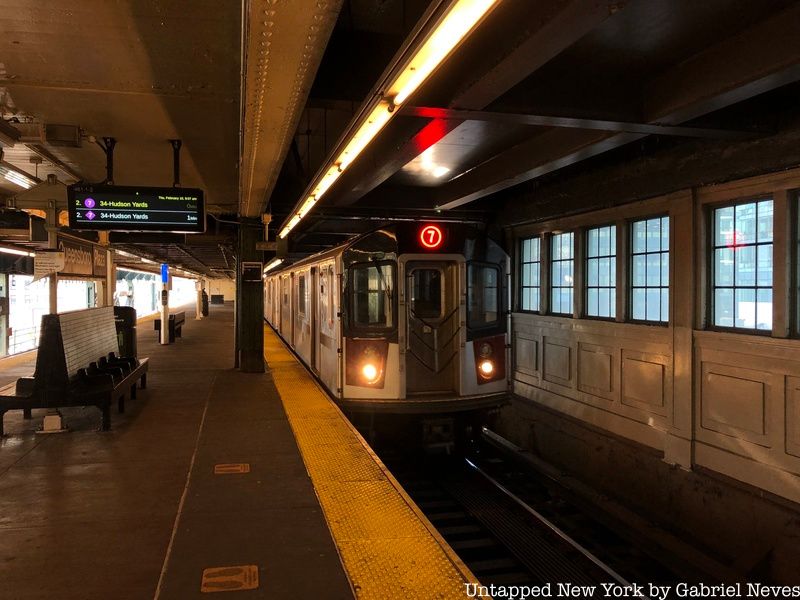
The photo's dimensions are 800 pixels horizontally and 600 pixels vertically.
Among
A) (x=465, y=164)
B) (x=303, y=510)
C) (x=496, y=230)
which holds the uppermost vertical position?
(x=465, y=164)

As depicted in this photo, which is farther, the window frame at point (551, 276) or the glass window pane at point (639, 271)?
the window frame at point (551, 276)

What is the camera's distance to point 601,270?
847cm

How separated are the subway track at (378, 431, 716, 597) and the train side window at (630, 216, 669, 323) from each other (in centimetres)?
252

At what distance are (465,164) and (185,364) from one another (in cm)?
697

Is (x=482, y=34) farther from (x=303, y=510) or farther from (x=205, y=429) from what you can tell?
(x=205, y=429)

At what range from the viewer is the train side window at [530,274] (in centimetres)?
1032

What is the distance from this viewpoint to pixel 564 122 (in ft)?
16.7

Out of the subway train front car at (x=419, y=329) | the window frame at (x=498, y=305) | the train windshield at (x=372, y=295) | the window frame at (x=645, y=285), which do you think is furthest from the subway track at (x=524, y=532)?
the window frame at (x=645, y=285)

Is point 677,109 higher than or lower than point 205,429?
higher

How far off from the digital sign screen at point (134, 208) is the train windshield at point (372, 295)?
2.09 m

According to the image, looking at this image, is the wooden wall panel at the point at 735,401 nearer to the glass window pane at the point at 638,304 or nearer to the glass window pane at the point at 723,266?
the glass window pane at the point at 723,266

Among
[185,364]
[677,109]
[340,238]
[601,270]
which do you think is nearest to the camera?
[677,109]

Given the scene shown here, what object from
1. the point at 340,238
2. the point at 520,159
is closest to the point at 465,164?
the point at 520,159

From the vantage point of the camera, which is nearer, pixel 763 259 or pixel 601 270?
pixel 763 259
